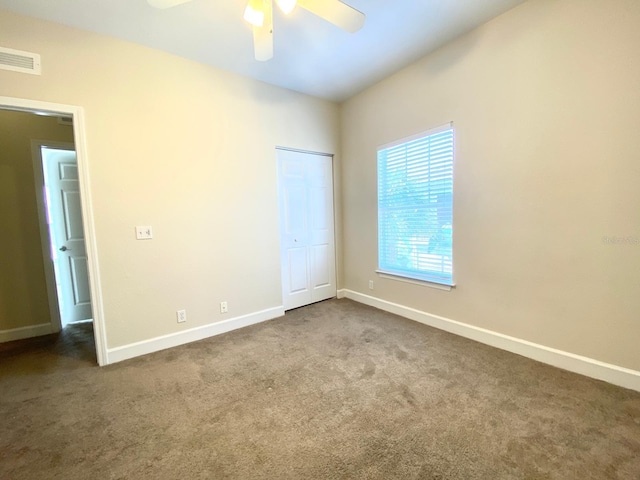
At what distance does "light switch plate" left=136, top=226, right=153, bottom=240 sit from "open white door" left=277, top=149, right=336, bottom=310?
1474mm

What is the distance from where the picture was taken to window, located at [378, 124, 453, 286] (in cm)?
281

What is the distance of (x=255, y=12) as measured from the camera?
1700mm

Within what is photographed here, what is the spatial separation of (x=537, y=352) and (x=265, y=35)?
10.5 ft

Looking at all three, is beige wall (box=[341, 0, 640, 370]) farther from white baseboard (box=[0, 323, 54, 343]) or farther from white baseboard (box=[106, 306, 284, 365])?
white baseboard (box=[0, 323, 54, 343])

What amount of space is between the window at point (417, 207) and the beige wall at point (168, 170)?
1.36 meters

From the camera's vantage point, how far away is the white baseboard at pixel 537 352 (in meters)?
1.90

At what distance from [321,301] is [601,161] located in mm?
3202

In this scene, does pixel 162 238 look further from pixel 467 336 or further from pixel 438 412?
pixel 467 336

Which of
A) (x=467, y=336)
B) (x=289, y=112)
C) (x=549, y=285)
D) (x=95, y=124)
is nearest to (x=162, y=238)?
(x=95, y=124)

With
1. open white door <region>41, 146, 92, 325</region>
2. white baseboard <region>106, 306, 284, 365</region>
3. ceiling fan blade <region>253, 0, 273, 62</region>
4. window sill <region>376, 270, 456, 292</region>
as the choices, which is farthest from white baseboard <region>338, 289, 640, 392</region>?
open white door <region>41, 146, 92, 325</region>

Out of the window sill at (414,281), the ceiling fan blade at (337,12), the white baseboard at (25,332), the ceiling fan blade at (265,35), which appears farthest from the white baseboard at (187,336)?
the ceiling fan blade at (337,12)

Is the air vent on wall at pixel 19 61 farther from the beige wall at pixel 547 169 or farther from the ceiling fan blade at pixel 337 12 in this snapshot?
the beige wall at pixel 547 169

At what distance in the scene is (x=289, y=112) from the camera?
3.48 meters

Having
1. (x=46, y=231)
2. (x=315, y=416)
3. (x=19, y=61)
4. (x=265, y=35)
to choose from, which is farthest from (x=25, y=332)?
(x=265, y=35)
